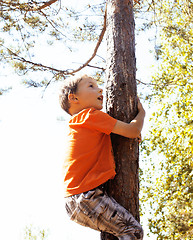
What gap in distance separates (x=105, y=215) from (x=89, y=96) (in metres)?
0.85

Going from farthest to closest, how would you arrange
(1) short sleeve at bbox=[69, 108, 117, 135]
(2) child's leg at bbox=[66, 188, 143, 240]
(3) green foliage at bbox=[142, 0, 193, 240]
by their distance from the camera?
1. (3) green foliage at bbox=[142, 0, 193, 240]
2. (1) short sleeve at bbox=[69, 108, 117, 135]
3. (2) child's leg at bbox=[66, 188, 143, 240]

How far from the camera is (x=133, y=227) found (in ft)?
6.11

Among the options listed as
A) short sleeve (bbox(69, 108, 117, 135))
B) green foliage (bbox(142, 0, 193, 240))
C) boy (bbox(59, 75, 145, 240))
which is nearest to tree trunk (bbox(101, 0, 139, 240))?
boy (bbox(59, 75, 145, 240))

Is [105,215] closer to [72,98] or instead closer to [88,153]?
[88,153]

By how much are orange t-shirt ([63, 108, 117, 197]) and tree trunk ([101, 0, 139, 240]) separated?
0.11 metres

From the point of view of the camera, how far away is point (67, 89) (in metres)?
2.33

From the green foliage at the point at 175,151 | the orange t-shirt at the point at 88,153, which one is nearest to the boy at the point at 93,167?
the orange t-shirt at the point at 88,153

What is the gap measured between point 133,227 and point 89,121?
0.71m

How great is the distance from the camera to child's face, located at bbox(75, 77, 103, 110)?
2250 millimetres

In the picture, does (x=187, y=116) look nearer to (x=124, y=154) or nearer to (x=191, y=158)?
(x=191, y=158)

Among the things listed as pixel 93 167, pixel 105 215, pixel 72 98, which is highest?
pixel 72 98

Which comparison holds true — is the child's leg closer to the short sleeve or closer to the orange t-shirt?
the orange t-shirt

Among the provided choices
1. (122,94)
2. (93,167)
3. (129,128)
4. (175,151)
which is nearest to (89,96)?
(122,94)

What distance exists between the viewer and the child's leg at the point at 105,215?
1.85 meters
